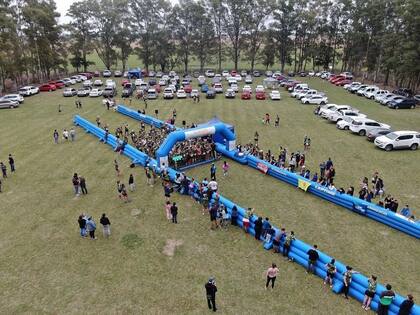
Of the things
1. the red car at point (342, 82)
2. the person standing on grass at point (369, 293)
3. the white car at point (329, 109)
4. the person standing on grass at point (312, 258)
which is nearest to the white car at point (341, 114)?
the white car at point (329, 109)

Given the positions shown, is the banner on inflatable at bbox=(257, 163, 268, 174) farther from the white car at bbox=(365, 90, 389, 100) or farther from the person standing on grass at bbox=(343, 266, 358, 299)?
the white car at bbox=(365, 90, 389, 100)

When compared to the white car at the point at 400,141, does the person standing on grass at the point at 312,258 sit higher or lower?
lower

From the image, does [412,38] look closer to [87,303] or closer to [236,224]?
[236,224]

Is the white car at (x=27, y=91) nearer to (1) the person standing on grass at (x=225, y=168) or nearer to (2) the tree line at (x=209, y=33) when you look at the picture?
(2) the tree line at (x=209, y=33)

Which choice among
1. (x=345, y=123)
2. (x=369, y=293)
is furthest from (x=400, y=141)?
(x=369, y=293)

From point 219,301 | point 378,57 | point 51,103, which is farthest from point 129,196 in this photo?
point 378,57

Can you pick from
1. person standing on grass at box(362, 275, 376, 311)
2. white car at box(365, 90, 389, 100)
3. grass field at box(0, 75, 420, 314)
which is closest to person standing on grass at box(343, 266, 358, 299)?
grass field at box(0, 75, 420, 314)
